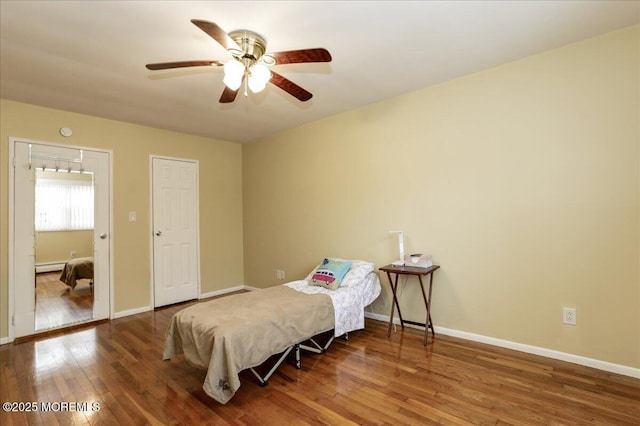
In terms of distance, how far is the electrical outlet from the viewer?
248 cm

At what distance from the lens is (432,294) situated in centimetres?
319

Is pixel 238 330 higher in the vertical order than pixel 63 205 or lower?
lower

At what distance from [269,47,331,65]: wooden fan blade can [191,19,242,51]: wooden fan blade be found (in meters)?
0.26

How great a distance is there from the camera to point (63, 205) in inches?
143

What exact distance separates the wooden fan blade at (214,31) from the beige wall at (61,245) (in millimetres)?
3263

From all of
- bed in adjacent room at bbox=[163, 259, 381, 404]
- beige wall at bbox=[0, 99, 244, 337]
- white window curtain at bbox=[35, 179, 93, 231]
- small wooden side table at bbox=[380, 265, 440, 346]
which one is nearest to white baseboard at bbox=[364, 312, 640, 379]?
small wooden side table at bbox=[380, 265, 440, 346]

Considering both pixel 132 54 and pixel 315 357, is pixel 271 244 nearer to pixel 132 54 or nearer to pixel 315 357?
pixel 315 357

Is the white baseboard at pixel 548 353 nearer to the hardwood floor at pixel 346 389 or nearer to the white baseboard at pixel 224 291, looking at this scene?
the hardwood floor at pixel 346 389

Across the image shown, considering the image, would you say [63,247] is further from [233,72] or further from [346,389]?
[346,389]

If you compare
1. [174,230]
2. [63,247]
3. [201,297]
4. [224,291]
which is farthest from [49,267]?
[224,291]

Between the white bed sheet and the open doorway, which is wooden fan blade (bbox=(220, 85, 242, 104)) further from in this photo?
the open doorway

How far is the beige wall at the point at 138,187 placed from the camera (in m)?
3.33

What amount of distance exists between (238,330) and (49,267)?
115 inches

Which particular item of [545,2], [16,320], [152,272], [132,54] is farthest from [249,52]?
[16,320]
